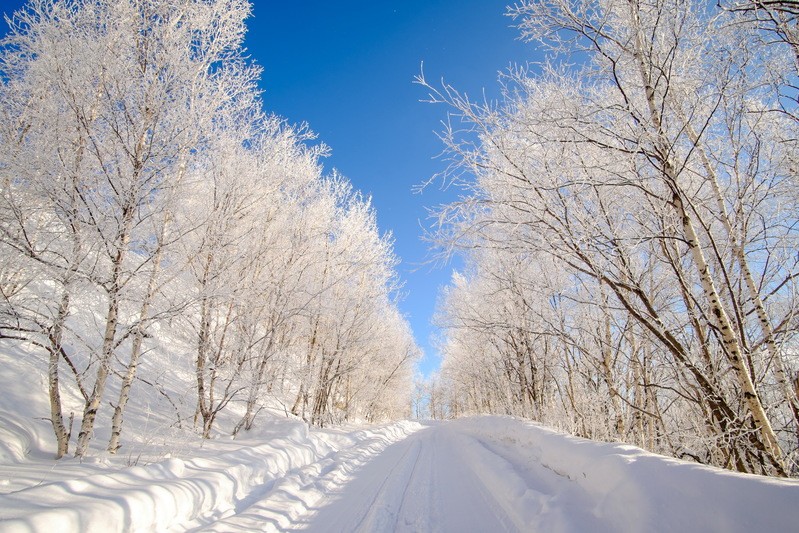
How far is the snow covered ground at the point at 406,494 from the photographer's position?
195 centimetres

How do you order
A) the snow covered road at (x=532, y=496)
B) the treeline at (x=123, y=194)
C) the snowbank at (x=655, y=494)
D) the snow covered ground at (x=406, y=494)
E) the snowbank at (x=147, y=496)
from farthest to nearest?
the treeline at (x=123, y=194) < the snowbank at (x=147, y=496) < the snow covered ground at (x=406, y=494) < the snow covered road at (x=532, y=496) < the snowbank at (x=655, y=494)

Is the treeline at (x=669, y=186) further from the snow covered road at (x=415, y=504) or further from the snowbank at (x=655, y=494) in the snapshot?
the snow covered road at (x=415, y=504)

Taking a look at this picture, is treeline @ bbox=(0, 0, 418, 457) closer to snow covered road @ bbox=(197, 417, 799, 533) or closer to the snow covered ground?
the snow covered ground

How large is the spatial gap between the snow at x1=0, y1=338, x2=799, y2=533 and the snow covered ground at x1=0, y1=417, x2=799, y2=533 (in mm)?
12

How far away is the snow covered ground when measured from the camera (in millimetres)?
1946

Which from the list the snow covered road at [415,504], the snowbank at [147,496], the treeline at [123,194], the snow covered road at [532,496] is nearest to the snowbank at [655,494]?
the snow covered road at [532,496]

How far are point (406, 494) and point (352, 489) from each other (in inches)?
32.1

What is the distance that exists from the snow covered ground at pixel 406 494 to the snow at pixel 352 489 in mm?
12

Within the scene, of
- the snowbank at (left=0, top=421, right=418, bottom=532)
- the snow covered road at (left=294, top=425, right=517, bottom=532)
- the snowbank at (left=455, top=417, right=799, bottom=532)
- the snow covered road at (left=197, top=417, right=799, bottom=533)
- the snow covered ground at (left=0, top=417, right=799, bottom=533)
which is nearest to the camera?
the snowbank at (left=455, top=417, right=799, bottom=532)

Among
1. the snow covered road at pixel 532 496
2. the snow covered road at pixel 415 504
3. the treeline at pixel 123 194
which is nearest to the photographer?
the snow covered road at pixel 532 496

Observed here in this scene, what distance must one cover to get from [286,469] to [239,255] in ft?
14.0

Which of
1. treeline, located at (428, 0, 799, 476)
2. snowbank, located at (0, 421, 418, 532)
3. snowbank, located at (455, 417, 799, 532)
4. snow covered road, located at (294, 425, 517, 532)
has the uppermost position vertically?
treeline, located at (428, 0, 799, 476)

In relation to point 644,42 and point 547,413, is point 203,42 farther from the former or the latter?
point 547,413

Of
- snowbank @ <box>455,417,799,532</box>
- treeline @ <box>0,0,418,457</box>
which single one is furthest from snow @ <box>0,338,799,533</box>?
treeline @ <box>0,0,418,457</box>
